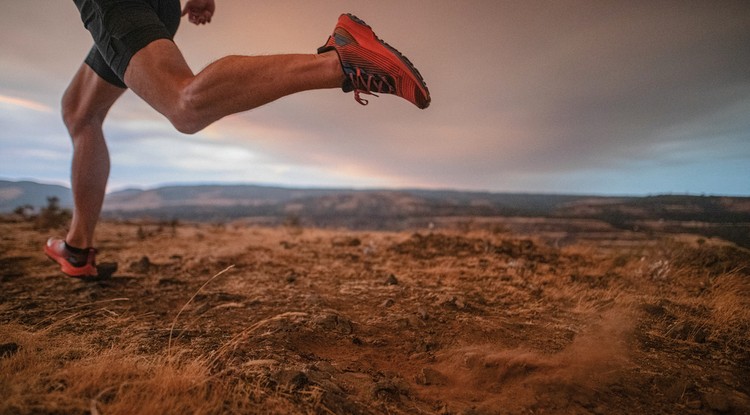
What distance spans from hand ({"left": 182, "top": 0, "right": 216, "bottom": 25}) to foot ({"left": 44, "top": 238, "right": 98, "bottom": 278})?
1.95 m

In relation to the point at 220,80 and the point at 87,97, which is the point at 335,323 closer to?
the point at 220,80

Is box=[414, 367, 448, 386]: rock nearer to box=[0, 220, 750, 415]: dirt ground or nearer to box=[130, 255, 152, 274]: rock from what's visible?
box=[0, 220, 750, 415]: dirt ground

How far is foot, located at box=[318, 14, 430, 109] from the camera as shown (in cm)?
157

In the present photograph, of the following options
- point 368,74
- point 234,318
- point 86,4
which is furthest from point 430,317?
point 86,4

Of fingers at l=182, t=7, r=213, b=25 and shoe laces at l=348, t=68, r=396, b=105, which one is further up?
fingers at l=182, t=7, r=213, b=25

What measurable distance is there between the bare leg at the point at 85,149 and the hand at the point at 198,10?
0.79 meters

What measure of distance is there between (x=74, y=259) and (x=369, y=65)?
8.52ft

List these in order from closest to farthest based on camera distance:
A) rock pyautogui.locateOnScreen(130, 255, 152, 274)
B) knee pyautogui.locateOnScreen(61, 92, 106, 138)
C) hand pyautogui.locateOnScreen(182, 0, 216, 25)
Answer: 1. knee pyautogui.locateOnScreen(61, 92, 106, 138)
2. hand pyautogui.locateOnScreen(182, 0, 216, 25)
3. rock pyautogui.locateOnScreen(130, 255, 152, 274)

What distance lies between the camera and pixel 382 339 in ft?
5.63

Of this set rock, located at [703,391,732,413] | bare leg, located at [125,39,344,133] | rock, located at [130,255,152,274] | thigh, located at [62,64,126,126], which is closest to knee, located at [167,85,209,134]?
bare leg, located at [125,39,344,133]

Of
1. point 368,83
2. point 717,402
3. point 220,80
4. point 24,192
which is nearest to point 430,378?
point 717,402

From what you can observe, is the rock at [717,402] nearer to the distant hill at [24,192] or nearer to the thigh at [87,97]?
the thigh at [87,97]

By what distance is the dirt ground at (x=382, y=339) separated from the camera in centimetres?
111

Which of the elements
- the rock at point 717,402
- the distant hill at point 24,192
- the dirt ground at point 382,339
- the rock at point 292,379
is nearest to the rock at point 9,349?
the dirt ground at point 382,339
